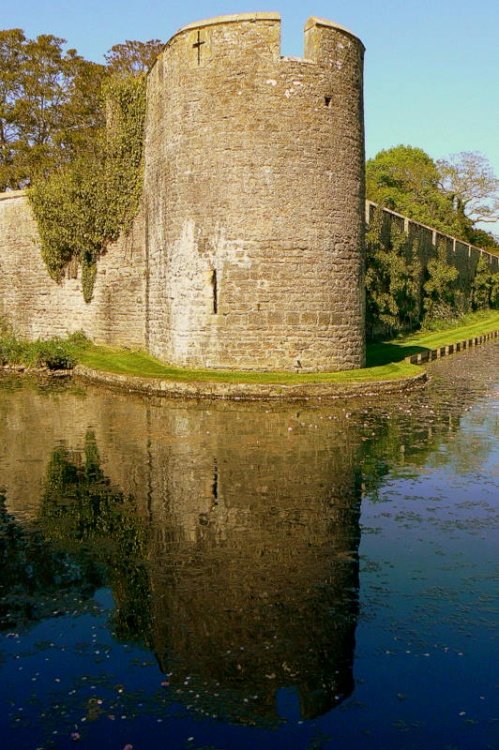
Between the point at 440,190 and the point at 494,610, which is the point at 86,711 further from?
the point at 440,190

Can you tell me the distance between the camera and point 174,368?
1741cm

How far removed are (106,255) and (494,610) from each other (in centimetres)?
1843

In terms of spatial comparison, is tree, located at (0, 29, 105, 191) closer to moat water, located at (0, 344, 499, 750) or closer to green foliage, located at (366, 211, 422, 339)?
green foliage, located at (366, 211, 422, 339)

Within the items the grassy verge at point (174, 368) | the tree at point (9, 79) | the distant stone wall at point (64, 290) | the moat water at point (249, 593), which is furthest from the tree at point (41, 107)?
the moat water at point (249, 593)

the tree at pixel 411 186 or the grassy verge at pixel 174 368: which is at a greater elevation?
the tree at pixel 411 186

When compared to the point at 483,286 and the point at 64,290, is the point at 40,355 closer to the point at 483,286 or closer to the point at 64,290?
the point at 64,290

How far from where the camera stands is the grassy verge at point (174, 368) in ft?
51.5

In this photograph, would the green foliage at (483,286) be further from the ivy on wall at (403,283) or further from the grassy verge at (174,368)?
the grassy verge at (174,368)

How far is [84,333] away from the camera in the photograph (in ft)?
75.9

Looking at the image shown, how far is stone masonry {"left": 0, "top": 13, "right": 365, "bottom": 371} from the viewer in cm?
1593

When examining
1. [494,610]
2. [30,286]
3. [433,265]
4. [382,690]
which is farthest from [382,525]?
[433,265]

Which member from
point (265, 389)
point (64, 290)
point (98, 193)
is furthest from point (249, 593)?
point (64, 290)

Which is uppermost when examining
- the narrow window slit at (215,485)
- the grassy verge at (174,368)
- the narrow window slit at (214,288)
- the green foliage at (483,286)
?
the green foliage at (483,286)

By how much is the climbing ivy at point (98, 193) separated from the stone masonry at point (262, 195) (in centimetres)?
288
